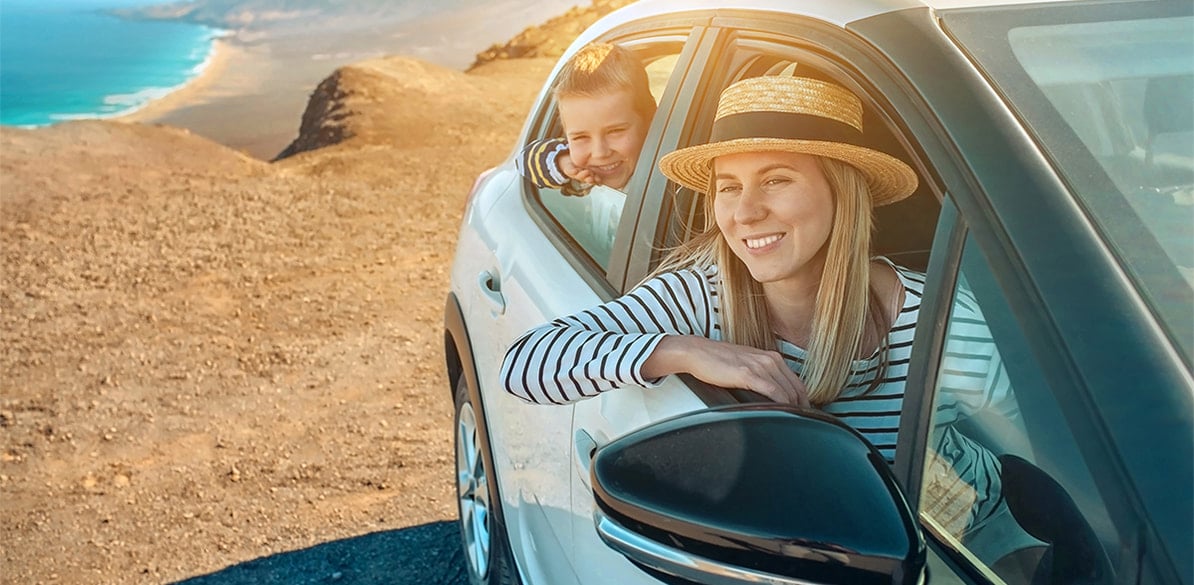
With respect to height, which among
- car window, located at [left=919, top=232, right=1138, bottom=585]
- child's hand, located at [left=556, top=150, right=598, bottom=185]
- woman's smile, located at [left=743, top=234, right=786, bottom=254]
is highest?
child's hand, located at [left=556, top=150, right=598, bottom=185]

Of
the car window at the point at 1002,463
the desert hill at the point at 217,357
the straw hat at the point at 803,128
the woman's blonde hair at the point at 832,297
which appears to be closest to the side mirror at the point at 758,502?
the car window at the point at 1002,463

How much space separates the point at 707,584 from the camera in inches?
43.1

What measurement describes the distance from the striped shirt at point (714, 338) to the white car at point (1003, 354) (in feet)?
0.08

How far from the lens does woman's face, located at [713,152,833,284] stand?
167 cm

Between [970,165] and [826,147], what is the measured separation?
40 centimetres

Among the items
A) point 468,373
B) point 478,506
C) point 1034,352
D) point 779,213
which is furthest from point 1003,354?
point 478,506

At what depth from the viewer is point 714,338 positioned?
5.91 ft

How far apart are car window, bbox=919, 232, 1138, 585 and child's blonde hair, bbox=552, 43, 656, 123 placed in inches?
56.5

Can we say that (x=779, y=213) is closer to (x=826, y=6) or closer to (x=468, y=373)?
(x=826, y=6)

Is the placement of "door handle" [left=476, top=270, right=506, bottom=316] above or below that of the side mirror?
above

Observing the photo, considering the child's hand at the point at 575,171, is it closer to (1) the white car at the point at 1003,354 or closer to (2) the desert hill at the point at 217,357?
(1) the white car at the point at 1003,354

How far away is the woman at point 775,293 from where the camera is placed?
157 cm

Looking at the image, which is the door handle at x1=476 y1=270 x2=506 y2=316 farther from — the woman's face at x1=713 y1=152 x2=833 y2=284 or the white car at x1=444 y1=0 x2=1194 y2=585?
the woman's face at x1=713 y1=152 x2=833 y2=284

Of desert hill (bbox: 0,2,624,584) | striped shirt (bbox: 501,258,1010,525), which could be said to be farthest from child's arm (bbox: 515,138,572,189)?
desert hill (bbox: 0,2,624,584)
